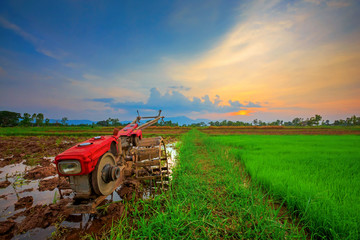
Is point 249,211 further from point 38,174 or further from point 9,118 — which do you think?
point 9,118

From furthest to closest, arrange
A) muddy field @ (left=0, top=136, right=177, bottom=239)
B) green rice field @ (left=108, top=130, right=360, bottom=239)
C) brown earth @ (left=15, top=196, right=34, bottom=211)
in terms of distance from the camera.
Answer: brown earth @ (left=15, top=196, right=34, bottom=211) → muddy field @ (left=0, top=136, right=177, bottom=239) → green rice field @ (left=108, top=130, right=360, bottom=239)

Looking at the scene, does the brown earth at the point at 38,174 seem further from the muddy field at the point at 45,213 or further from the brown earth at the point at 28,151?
the brown earth at the point at 28,151

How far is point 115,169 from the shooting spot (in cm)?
246

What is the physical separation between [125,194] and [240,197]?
2.45 metres

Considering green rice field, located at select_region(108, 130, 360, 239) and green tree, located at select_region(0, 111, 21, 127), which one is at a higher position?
green tree, located at select_region(0, 111, 21, 127)

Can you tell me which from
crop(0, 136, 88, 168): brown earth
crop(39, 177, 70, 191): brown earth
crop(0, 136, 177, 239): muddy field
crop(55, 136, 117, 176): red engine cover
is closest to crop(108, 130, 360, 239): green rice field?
crop(0, 136, 177, 239): muddy field

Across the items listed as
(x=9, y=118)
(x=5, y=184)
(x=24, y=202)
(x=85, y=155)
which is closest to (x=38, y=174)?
(x=5, y=184)

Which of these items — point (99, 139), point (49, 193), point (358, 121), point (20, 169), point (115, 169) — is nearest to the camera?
point (115, 169)

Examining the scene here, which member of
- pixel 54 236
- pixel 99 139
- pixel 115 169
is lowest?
pixel 54 236

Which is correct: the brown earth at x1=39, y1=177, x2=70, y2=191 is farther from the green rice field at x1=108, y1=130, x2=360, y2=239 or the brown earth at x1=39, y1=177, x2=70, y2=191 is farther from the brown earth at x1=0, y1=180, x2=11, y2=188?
the green rice field at x1=108, y1=130, x2=360, y2=239

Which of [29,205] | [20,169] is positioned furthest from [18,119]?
[29,205]

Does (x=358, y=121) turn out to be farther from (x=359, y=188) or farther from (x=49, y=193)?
(x=49, y=193)

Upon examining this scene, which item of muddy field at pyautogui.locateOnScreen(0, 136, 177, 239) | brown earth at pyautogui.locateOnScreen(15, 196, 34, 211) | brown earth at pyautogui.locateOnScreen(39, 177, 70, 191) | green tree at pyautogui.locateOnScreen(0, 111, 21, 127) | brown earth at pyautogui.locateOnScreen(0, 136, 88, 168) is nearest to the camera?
muddy field at pyautogui.locateOnScreen(0, 136, 177, 239)

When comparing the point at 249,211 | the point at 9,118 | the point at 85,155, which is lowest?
the point at 249,211
